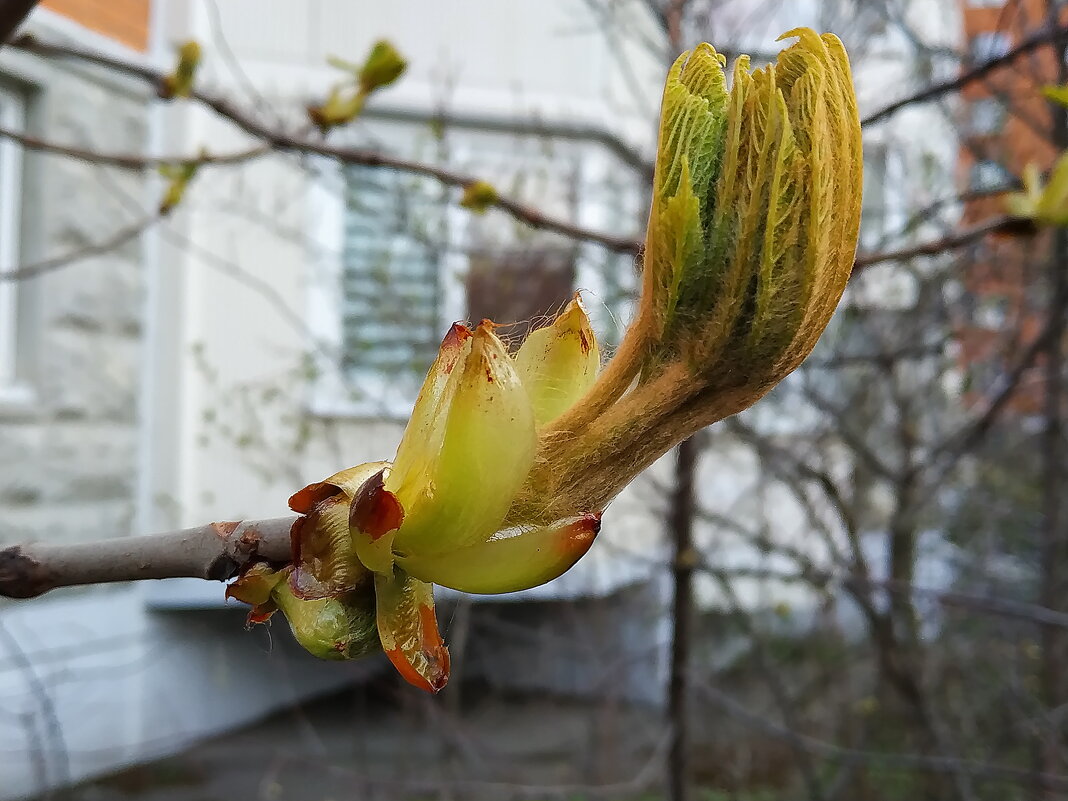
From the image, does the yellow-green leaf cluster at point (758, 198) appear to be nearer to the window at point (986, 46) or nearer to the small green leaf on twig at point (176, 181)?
the small green leaf on twig at point (176, 181)

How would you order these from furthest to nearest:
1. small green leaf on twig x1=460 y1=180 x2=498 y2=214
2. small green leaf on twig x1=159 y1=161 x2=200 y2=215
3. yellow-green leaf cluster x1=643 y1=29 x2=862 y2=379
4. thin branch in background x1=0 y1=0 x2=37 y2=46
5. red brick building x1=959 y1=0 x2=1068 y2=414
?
red brick building x1=959 y1=0 x2=1068 y2=414 < small green leaf on twig x1=159 y1=161 x2=200 y2=215 < small green leaf on twig x1=460 y1=180 x2=498 y2=214 < thin branch in background x1=0 y1=0 x2=37 y2=46 < yellow-green leaf cluster x1=643 y1=29 x2=862 y2=379

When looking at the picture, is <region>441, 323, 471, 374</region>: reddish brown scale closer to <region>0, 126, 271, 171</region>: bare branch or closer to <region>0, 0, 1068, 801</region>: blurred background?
<region>0, 126, 271, 171</region>: bare branch

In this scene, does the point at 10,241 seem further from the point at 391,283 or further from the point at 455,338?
the point at 455,338

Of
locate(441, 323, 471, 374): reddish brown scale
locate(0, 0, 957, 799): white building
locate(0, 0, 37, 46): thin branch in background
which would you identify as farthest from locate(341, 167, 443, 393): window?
locate(441, 323, 471, 374): reddish brown scale

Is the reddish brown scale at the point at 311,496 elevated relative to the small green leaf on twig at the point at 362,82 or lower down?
lower down

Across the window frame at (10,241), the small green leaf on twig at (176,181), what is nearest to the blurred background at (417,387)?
the window frame at (10,241)

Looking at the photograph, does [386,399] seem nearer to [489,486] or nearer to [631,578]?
[631,578]
